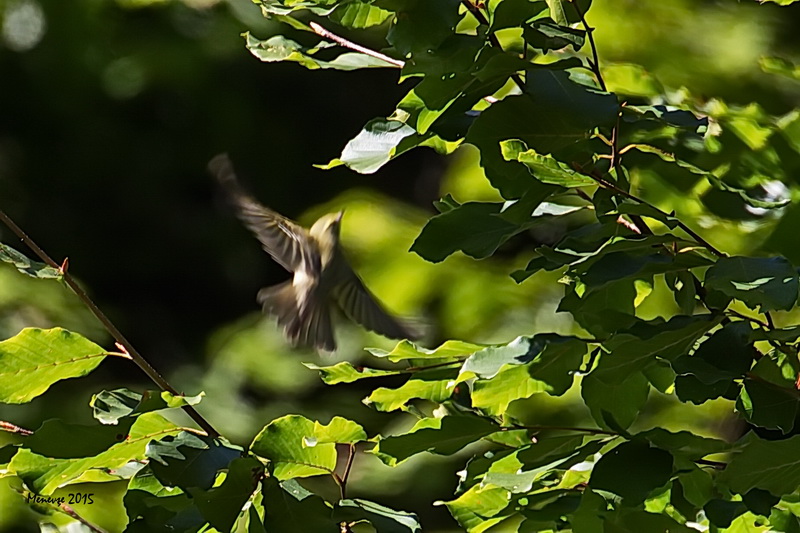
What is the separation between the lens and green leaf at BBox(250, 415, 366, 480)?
61cm

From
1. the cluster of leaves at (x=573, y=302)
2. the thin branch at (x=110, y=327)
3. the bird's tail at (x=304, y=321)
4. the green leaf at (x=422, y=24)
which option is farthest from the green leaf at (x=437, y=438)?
the bird's tail at (x=304, y=321)

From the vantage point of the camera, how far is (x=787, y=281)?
534mm

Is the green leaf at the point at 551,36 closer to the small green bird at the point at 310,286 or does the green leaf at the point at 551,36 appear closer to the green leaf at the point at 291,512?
the green leaf at the point at 291,512

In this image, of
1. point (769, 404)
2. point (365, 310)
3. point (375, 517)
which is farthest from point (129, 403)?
point (365, 310)

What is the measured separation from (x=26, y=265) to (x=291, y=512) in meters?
0.22

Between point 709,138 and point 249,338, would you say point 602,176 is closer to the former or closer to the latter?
point 709,138

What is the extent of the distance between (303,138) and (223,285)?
45cm

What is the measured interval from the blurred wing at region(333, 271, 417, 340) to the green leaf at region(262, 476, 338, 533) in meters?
0.49

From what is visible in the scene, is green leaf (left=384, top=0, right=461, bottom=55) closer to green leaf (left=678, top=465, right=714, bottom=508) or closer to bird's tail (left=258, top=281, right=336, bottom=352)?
green leaf (left=678, top=465, right=714, bottom=508)

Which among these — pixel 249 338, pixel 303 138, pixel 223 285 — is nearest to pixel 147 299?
pixel 223 285

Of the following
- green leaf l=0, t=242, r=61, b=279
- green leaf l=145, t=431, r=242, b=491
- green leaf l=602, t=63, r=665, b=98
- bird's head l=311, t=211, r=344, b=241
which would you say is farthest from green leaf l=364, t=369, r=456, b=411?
bird's head l=311, t=211, r=344, b=241

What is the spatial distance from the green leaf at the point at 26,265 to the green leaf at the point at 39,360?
35mm

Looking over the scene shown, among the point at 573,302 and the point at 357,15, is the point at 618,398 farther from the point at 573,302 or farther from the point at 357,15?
the point at 357,15

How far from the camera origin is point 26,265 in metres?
0.63
